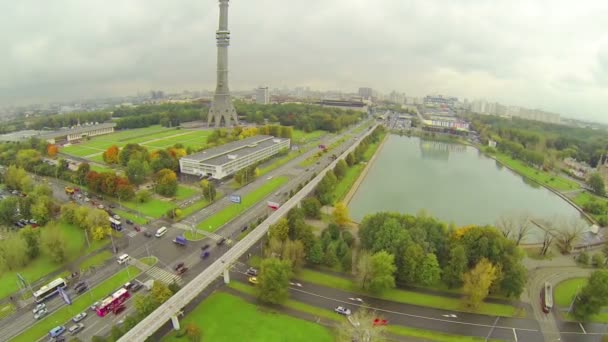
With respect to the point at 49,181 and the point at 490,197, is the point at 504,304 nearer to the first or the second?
the point at 490,197

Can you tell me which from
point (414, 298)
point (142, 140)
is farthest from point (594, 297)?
point (142, 140)

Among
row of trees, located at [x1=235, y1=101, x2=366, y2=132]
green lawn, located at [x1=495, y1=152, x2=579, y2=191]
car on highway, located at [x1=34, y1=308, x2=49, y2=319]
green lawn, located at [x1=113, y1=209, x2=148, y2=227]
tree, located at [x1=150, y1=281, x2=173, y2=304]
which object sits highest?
row of trees, located at [x1=235, y1=101, x2=366, y2=132]

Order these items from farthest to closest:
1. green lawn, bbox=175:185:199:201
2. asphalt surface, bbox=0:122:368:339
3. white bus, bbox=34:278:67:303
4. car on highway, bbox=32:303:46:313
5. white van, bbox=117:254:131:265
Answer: green lawn, bbox=175:185:199:201
white van, bbox=117:254:131:265
white bus, bbox=34:278:67:303
car on highway, bbox=32:303:46:313
asphalt surface, bbox=0:122:368:339

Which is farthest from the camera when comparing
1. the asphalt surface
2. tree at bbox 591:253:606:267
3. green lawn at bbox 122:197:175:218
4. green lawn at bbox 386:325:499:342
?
green lawn at bbox 122:197:175:218

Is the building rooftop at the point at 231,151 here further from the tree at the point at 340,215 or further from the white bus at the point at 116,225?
the tree at the point at 340,215

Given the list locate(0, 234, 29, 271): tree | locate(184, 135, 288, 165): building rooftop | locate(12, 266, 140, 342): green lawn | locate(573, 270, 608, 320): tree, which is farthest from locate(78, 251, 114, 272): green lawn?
locate(573, 270, 608, 320): tree

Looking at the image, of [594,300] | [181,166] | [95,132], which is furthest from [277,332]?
[95,132]

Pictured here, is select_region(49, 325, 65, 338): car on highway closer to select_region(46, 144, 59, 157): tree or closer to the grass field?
the grass field
